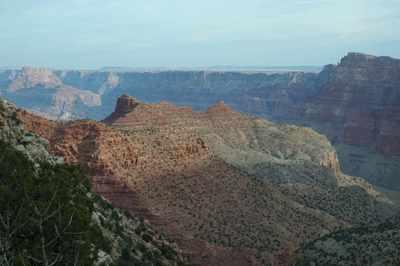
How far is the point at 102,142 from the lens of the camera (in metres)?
54.7

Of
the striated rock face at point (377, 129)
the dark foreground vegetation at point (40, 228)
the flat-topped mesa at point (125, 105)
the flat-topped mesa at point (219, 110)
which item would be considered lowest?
the striated rock face at point (377, 129)

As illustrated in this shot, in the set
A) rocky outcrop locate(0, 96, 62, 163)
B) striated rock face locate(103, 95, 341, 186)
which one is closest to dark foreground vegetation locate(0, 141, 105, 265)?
rocky outcrop locate(0, 96, 62, 163)

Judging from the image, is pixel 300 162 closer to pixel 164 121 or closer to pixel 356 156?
pixel 164 121

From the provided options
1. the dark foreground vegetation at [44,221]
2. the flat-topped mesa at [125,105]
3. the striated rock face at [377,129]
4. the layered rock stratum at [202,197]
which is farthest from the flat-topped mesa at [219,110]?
the dark foreground vegetation at [44,221]

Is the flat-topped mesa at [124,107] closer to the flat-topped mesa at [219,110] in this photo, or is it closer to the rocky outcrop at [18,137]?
the flat-topped mesa at [219,110]

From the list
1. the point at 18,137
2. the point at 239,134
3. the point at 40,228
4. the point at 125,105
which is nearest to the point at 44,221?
the point at 40,228

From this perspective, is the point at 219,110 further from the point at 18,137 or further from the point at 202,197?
the point at 18,137

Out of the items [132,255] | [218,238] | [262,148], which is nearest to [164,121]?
[262,148]

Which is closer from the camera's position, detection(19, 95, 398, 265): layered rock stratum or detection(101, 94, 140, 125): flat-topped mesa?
detection(19, 95, 398, 265): layered rock stratum

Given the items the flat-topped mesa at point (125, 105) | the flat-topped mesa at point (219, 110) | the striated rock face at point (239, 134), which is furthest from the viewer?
the flat-topped mesa at point (219, 110)

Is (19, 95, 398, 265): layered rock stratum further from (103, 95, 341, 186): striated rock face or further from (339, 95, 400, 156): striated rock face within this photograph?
(339, 95, 400, 156): striated rock face

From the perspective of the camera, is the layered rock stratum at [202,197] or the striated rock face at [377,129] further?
the striated rock face at [377,129]

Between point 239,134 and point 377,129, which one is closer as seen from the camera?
point 239,134

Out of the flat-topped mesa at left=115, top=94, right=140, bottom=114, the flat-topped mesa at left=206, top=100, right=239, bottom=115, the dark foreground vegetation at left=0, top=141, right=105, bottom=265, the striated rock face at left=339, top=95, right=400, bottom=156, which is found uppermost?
the dark foreground vegetation at left=0, top=141, right=105, bottom=265
